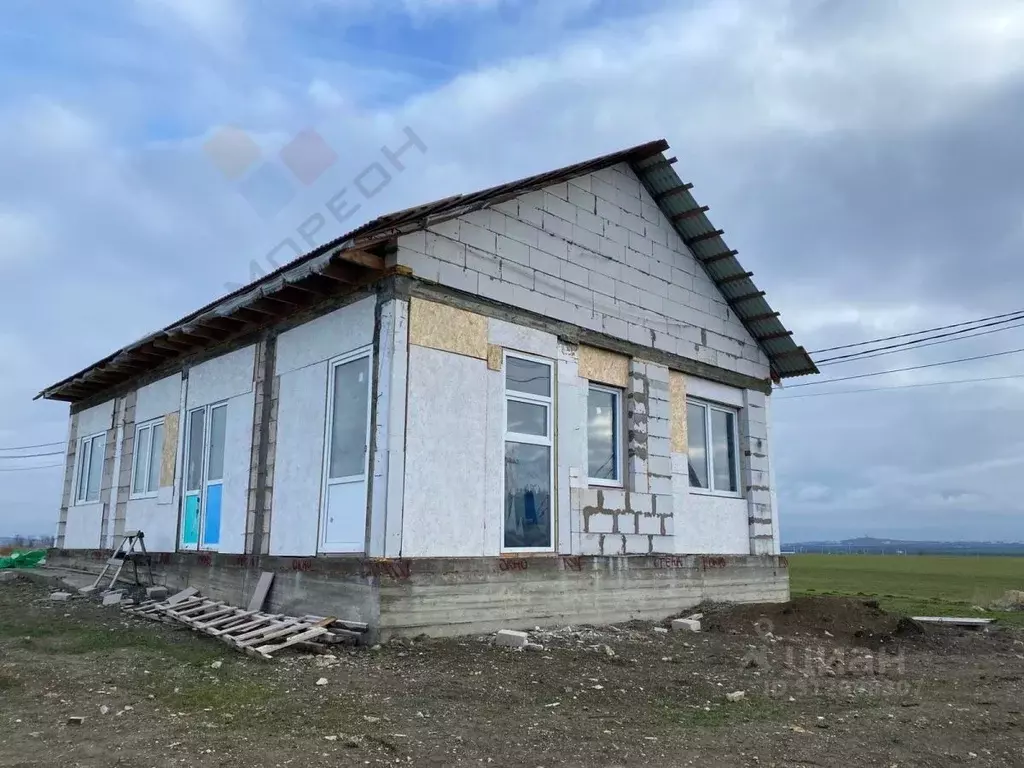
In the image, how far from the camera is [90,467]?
1587 cm

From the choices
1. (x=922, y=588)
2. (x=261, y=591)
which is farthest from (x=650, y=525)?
(x=922, y=588)

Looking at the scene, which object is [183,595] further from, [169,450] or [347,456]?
[347,456]

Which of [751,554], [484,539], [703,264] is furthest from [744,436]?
[484,539]

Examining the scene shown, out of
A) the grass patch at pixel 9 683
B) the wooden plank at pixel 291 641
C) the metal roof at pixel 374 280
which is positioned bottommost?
the grass patch at pixel 9 683

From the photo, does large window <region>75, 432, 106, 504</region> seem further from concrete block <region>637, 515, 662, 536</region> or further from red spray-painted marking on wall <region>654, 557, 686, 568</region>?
red spray-painted marking on wall <region>654, 557, 686, 568</region>

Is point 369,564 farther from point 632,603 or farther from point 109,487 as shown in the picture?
point 109,487

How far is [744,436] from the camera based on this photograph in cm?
1301

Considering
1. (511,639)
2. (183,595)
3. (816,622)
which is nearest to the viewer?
(511,639)

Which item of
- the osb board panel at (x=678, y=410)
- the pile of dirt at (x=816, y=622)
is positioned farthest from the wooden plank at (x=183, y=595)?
the osb board panel at (x=678, y=410)

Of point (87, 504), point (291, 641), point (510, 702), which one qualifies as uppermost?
point (87, 504)

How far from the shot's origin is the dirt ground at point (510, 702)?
4.84 meters

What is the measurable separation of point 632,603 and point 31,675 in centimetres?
678

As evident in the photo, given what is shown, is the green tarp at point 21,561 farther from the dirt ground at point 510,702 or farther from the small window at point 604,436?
the small window at point 604,436

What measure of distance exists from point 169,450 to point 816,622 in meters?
9.85
